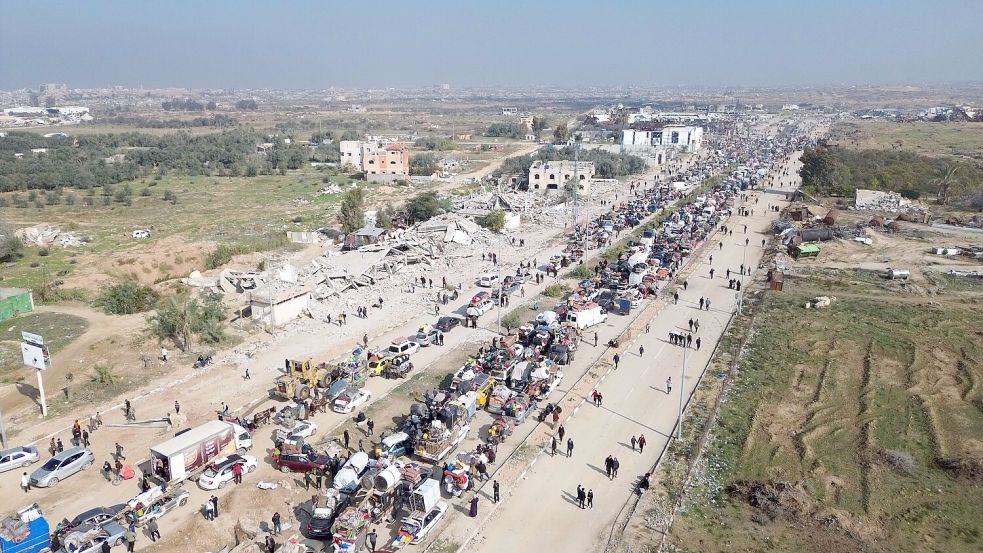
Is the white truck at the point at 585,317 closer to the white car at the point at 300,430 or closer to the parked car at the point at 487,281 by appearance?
the parked car at the point at 487,281

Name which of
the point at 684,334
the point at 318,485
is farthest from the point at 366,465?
the point at 684,334

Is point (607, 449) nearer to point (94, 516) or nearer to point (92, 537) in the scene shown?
point (92, 537)

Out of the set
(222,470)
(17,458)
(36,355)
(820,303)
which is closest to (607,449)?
(222,470)

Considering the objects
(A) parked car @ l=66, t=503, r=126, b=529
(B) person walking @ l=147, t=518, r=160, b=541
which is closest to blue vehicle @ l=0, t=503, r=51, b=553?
(A) parked car @ l=66, t=503, r=126, b=529

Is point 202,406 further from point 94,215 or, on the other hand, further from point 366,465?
point 94,215

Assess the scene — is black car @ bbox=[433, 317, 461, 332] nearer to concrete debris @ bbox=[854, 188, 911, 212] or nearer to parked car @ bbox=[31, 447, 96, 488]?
parked car @ bbox=[31, 447, 96, 488]

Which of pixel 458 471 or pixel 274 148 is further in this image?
pixel 274 148
